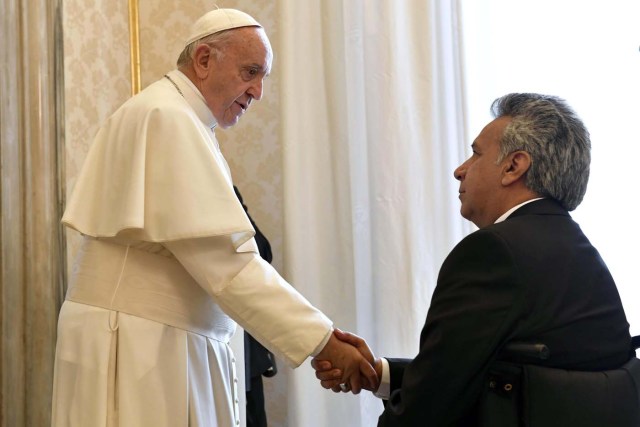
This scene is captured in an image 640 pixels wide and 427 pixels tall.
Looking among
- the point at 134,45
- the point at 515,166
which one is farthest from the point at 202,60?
the point at 134,45

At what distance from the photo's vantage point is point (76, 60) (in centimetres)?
441

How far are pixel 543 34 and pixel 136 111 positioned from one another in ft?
7.99

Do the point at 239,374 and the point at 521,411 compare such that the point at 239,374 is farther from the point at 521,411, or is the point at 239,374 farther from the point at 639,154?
the point at 639,154

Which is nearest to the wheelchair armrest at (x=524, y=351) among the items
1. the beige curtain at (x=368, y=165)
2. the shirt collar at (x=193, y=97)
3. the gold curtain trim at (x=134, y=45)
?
the shirt collar at (x=193, y=97)

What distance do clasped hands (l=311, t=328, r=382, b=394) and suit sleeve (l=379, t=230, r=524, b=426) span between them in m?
0.57

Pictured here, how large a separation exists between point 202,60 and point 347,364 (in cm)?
112

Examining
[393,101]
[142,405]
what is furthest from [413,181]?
[142,405]

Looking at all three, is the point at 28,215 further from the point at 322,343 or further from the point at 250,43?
the point at 322,343

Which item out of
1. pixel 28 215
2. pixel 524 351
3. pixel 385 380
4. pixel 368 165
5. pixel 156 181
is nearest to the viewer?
pixel 524 351

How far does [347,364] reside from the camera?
276cm

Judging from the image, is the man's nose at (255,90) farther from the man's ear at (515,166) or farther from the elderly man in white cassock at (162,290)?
the man's ear at (515,166)

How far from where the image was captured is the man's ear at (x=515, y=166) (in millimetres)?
2314

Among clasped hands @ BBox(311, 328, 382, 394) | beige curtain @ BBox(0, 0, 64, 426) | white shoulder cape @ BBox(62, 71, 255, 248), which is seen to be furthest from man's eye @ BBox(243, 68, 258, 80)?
beige curtain @ BBox(0, 0, 64, 426)

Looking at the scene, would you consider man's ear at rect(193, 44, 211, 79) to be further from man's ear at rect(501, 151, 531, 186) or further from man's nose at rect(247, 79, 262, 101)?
man's ear at rect(501, 151, 531, 186)
